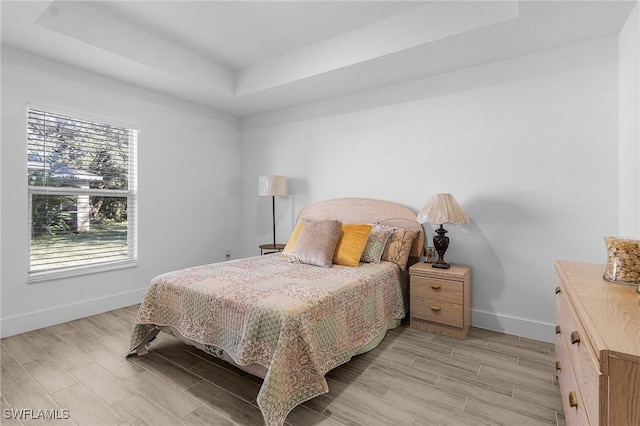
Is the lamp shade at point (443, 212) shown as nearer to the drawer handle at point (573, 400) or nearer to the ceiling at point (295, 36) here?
the ceiling at point (295, 36)

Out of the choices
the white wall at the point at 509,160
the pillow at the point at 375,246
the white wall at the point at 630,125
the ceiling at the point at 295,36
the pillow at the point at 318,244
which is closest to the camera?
the white wall at the point at 630,125

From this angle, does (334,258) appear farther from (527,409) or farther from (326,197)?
(527,409)

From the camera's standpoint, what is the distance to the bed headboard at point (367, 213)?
322cm

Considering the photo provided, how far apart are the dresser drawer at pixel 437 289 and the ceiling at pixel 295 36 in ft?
6.62

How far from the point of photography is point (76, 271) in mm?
3121

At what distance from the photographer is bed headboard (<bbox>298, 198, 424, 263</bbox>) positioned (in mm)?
3225

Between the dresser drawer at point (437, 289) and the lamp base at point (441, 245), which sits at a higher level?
the lamp base at point (441, 245)

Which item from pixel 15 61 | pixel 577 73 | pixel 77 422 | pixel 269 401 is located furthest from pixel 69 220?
pixel 577 73

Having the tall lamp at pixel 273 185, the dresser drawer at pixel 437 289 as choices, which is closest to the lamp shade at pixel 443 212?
the dresser drawer at pixel 437 289

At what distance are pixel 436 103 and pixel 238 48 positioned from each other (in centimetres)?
217

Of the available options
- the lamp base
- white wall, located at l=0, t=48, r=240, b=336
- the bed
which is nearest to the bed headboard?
the bed

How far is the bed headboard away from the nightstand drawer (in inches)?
21.5

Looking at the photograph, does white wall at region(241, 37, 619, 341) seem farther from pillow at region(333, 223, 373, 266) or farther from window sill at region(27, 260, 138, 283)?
window sill at region(27, 260, 138, 283)

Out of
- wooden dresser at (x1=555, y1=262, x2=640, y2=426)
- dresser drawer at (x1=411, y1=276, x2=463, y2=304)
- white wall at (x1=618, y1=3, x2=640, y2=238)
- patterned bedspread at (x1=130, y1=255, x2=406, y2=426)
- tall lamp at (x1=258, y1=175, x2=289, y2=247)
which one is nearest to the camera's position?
wooden dresser at (x1=555, y1=262, x2=640, y2=426)
